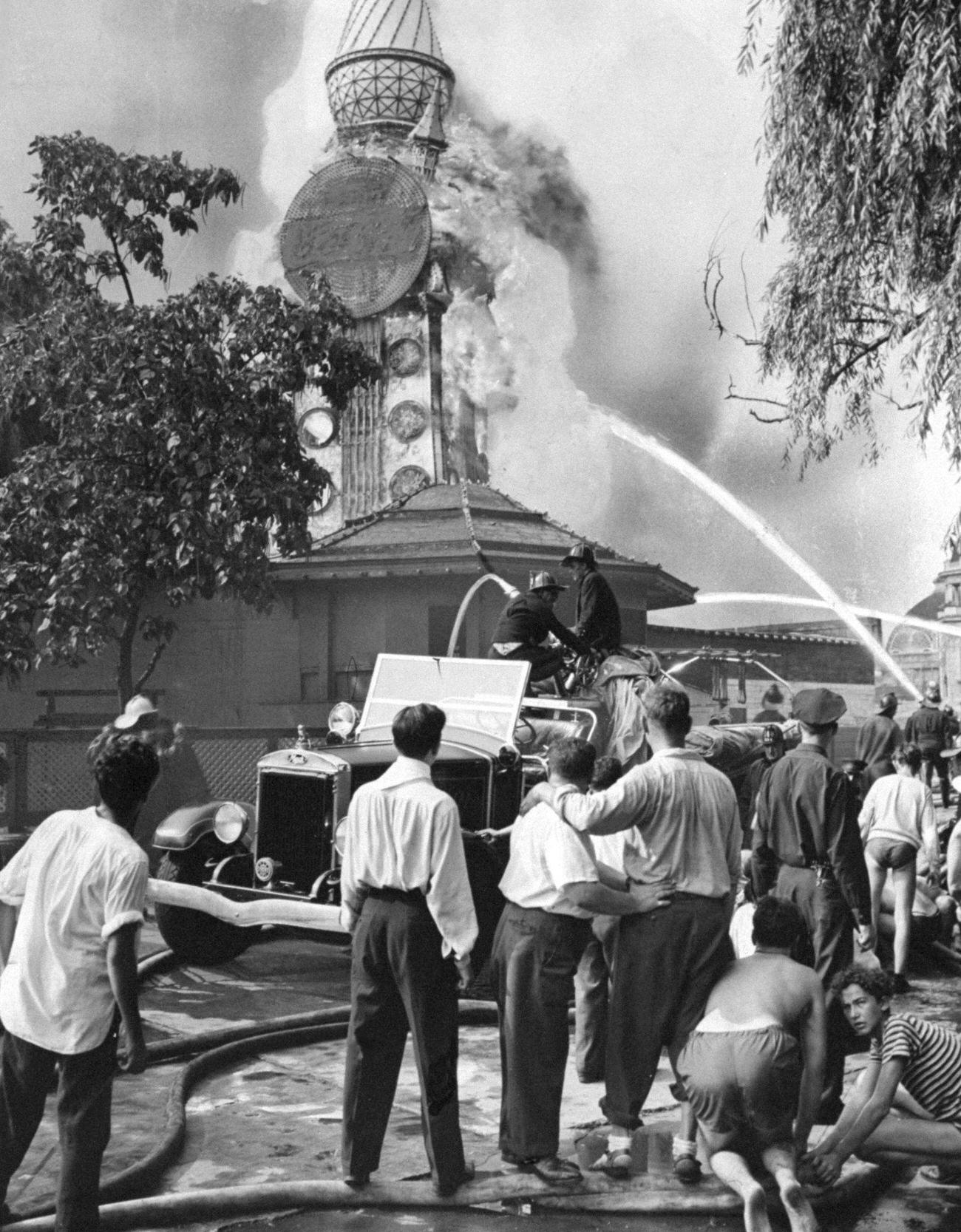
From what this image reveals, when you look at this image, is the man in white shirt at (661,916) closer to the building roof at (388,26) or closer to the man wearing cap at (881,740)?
the man wearing cap at (881,740)

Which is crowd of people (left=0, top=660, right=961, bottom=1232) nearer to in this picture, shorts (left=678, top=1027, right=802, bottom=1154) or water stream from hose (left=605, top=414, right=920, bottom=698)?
shorts (left=678, top=1027, right=802, bottom=1154)

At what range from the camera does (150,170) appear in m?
14.7

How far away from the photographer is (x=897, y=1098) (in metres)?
5.45

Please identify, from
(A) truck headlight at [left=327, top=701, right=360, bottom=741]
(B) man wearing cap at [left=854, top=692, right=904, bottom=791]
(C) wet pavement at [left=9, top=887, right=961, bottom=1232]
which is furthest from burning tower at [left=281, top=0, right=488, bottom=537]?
(C) wet pavement at [left=9, top=887, right=961, bottom=1232]

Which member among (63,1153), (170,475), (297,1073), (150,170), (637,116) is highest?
(637,116)

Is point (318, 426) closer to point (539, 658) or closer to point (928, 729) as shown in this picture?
point (928, 729)

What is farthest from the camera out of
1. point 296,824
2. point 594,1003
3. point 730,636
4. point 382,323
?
point 382,323

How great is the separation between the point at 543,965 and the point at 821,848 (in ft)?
6.78

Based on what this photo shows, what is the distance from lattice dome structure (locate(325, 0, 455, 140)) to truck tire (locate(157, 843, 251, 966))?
34.8 metres

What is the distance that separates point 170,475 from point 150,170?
3.24 m

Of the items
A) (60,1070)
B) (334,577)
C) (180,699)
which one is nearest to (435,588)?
(334,577)

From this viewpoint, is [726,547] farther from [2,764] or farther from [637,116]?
[2,764]

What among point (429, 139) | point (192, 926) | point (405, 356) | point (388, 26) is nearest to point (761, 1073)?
point (192, 926)

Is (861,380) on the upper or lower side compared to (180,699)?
upper
